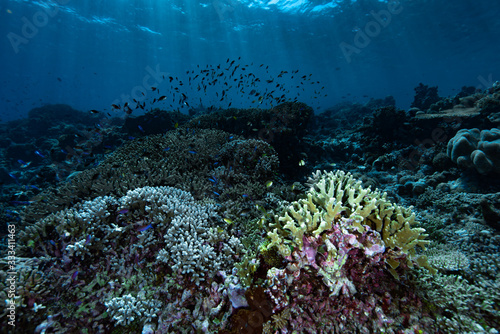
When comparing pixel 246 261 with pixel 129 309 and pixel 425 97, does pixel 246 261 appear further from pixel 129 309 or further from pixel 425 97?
pixel 425 97

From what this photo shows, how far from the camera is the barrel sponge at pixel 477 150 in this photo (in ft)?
20.7

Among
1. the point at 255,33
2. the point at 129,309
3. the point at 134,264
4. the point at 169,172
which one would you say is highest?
the point at 255,33

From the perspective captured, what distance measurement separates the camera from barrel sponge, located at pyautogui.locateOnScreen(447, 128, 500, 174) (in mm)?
6297

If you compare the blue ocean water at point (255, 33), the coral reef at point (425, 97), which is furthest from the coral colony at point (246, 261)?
the coral reef at point (425, 97)

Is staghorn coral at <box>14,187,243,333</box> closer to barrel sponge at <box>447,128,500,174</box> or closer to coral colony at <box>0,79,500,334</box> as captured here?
coral colony at <box>0,79,500,334</box>

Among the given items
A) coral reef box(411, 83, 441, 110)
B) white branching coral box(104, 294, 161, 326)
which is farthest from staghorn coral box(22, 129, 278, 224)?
coral reef box(411, 83, 441, 110)

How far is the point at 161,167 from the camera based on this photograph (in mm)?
6355

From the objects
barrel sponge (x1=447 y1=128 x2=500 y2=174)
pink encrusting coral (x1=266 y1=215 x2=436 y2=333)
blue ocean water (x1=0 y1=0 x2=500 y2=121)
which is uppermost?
blue ocean water (x1=0 y1=0 x2=500 y2=121)

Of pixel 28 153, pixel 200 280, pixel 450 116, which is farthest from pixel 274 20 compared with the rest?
pixel 200 280

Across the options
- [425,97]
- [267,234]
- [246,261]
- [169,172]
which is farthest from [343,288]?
[425,97]

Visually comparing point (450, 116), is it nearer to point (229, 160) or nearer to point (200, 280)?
point (229, 160)

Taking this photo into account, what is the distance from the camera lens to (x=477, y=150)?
650 centimetres

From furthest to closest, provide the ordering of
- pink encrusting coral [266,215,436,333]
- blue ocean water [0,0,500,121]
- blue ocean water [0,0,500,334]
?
1. blue ocean water [0,0,500,121]
2. blue ocean water [0,0,500,334]
3. pink encrusting coral [266,215,436,333]

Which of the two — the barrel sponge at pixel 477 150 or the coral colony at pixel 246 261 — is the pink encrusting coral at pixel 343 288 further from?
the barrel sponge at pixel 477 150
